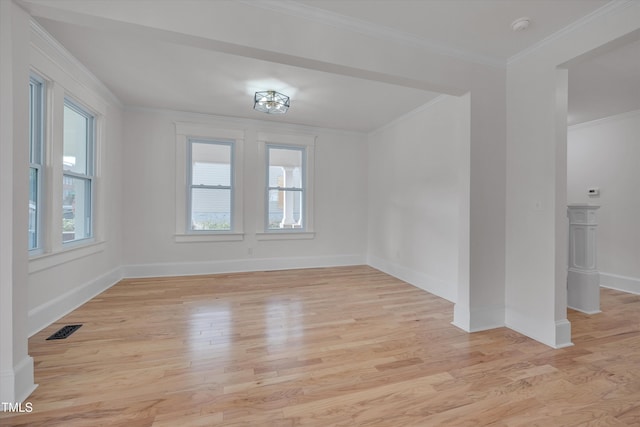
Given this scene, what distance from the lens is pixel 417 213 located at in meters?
A: 4.27

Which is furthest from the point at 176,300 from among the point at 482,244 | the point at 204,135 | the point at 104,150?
the point at 482,244

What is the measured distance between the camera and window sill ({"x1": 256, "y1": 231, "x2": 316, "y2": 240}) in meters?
5.09

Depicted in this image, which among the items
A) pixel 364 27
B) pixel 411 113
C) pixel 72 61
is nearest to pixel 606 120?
pixel 411 113

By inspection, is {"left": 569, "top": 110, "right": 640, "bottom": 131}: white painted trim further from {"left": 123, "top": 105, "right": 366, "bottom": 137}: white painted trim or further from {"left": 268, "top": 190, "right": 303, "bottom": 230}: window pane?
{"left": 268, "top": 190, "right": 303, "bottom": 230}: window pane

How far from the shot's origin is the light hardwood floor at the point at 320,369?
5.18 feet

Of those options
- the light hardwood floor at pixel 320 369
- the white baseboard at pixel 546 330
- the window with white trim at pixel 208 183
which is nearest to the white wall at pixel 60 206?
the light hardwood floor at pixel 320 369

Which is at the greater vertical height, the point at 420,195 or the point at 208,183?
the point at 208,183

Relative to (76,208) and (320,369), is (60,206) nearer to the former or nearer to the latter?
(76,208)

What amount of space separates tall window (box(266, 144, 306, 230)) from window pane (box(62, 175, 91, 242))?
2531 millimetres

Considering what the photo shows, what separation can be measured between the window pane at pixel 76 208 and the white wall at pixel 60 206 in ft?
0.32

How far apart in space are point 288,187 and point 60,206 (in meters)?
3.20

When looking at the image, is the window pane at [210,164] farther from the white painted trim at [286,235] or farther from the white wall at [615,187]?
the white wall at [615,187]

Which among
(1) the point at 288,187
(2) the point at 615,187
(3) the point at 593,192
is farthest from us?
(1) the point at 288,187

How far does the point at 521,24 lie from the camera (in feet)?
7.23
